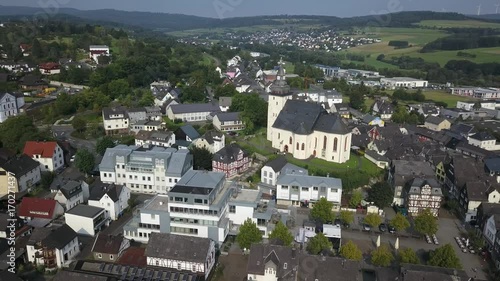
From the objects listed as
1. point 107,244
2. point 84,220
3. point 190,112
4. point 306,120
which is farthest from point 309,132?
point 107,244

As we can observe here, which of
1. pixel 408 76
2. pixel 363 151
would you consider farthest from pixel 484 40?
pixel 363 151

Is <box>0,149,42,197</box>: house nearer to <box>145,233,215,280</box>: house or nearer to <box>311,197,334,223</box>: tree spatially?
<box>145,233,215,280</box>: house

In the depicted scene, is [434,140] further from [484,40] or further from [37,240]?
[484,40]

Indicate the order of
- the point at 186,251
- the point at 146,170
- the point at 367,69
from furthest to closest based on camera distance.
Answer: the point at 367,69 → the point at 146,170 → the point at 186,251

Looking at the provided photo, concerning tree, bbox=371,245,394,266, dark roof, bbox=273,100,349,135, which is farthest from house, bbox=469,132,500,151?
tree, bbox=371,245,394,266

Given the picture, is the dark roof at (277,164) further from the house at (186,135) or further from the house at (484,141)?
the house at (484,141)

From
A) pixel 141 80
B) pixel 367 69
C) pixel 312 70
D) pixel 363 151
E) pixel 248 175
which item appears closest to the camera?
pixel 248 175
